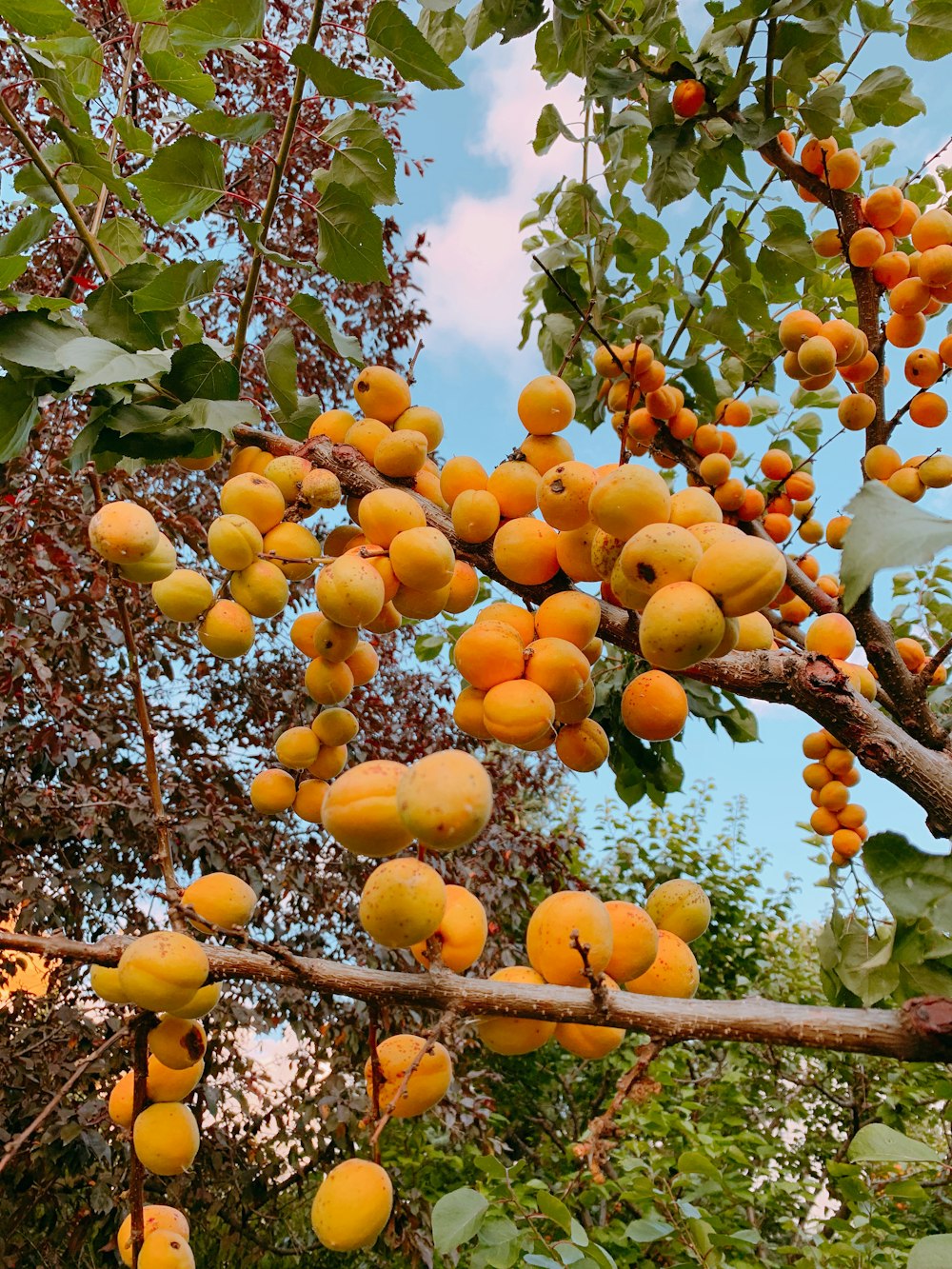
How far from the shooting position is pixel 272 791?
4.59ft

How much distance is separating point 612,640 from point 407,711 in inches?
166

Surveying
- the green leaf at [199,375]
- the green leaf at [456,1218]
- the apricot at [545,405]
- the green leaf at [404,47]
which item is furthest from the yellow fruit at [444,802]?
the green leaf at [456,1218]

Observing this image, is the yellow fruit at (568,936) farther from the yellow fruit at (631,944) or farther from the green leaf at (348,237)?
the green leaf at (348,237)

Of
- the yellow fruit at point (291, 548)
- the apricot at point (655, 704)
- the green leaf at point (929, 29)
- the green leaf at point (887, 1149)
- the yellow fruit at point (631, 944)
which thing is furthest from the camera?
the green leaf at point (929, 29)

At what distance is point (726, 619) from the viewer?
1.00 meters

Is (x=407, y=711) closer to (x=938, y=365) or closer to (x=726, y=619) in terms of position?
(x=938, y=365)

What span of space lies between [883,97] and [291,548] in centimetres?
194

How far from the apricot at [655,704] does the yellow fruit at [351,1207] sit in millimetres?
657

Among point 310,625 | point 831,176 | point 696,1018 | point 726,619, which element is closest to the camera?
point 696,1018

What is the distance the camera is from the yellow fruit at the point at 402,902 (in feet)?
2.74

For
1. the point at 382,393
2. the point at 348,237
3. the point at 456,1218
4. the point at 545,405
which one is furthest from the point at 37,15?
the point at 456,1218

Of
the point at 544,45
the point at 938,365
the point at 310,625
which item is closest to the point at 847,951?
the point at 310,625

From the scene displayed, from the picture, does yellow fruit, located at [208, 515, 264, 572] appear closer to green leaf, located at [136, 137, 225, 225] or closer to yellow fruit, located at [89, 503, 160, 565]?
yellow fruit, located at [89, 503, 160, 565]

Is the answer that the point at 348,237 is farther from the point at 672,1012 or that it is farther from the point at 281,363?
the point at 672,1012
